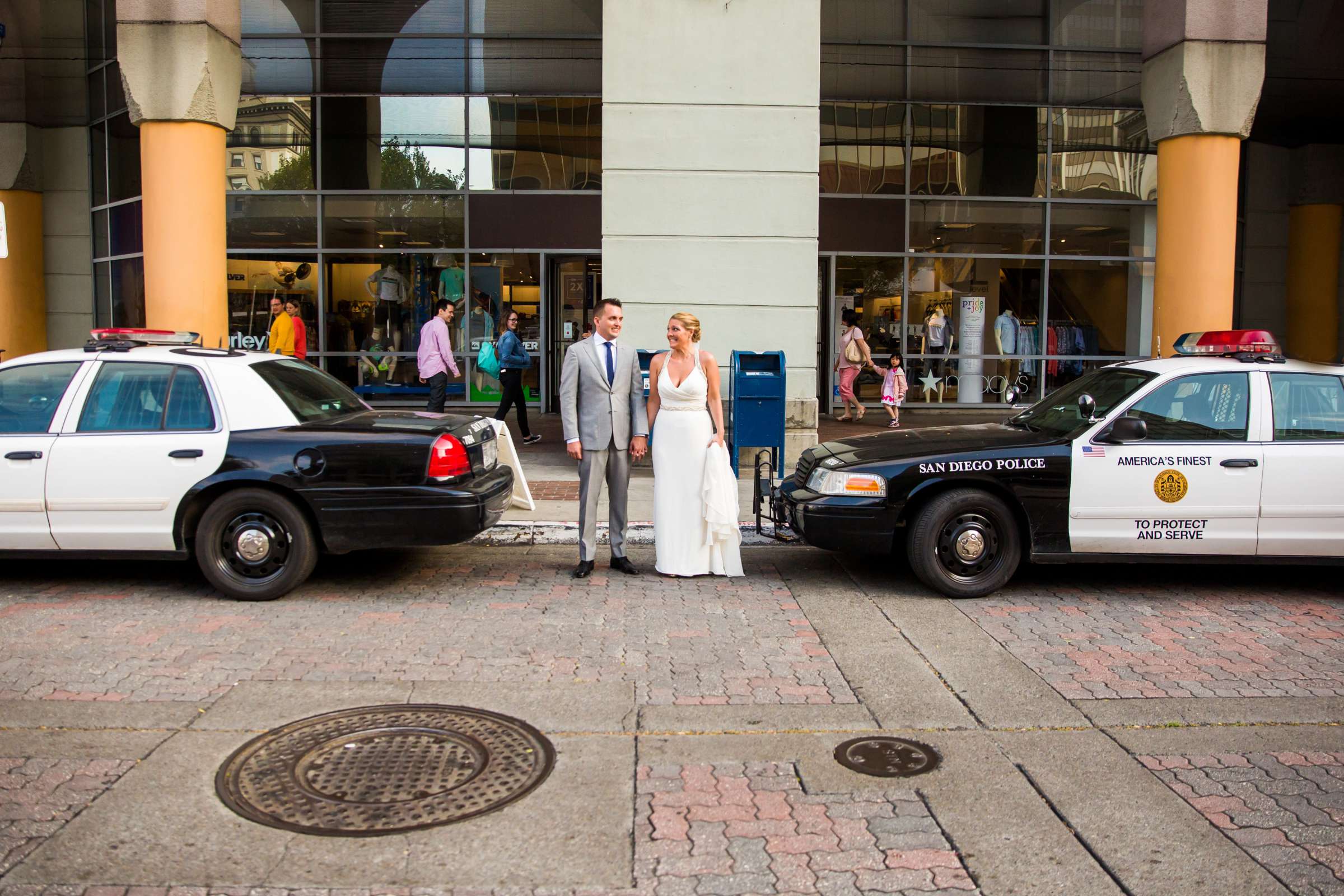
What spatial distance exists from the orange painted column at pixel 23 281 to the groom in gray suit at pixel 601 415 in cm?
1418

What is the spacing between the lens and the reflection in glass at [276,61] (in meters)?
17.7

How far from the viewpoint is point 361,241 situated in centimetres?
1794

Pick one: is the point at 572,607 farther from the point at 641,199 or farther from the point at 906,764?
the point at 641,199

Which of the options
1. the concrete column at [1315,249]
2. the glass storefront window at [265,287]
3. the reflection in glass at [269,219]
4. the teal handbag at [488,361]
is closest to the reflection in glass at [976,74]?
the concrete column at [1315,249]

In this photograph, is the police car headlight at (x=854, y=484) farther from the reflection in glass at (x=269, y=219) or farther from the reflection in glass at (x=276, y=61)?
the reflection in glass at (x=276, y=61)

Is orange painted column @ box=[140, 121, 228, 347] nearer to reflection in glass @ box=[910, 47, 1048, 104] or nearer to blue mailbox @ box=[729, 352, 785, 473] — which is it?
blue mailbox @ box=[729, 352, 785, 473]

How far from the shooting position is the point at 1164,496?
6.92 m

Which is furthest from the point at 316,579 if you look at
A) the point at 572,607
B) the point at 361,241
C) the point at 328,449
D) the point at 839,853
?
the point at 361,241

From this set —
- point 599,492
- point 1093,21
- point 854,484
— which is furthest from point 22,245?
point 1093,21

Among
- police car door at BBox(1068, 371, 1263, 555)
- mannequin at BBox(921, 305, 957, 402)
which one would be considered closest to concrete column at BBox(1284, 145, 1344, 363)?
mannequin at BBox(921, 305, 957, 402)

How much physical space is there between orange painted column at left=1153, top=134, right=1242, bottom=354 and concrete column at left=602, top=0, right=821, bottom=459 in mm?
4406

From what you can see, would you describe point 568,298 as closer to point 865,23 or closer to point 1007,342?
point 865,23

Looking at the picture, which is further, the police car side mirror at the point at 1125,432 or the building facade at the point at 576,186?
the building facade at the point at 576,186

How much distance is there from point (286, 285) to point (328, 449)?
1224 cm
